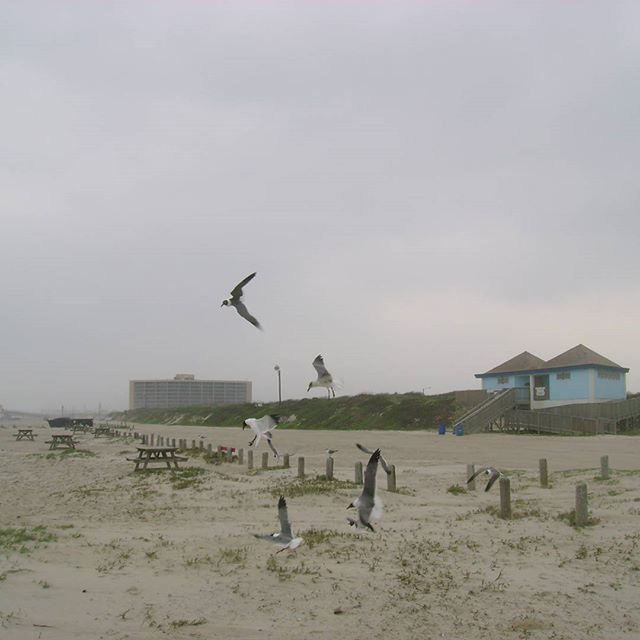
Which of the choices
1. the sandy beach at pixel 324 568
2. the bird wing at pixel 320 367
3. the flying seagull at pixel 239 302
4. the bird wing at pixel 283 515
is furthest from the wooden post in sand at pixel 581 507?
the flying seagull at pixel 239 302

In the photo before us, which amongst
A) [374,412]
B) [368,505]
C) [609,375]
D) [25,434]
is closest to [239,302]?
[368,505]

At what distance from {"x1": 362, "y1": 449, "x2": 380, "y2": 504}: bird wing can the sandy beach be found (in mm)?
3126

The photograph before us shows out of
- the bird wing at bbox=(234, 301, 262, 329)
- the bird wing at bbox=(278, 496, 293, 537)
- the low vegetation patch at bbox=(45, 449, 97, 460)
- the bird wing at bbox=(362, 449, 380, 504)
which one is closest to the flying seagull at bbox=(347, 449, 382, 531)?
the bird wing at bbox=(362, 449, 380, 504)

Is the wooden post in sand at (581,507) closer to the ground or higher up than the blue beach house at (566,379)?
closer to the ground

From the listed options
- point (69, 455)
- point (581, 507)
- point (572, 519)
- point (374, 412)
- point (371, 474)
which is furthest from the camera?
point (374, 412)

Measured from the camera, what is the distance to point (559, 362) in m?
48.4

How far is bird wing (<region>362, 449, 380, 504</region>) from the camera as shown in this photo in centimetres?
503

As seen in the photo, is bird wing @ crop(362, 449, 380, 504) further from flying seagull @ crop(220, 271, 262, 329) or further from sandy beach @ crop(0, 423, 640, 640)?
sandy beach @ crop(0, 423, 640, 640)

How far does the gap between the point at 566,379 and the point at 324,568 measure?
4215 cm

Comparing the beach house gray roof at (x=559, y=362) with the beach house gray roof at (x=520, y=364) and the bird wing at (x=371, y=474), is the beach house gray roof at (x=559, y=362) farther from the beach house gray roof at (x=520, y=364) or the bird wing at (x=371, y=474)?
the bird wing at (x=371, y=474)

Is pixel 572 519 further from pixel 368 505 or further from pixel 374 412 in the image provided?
pixel 374 412

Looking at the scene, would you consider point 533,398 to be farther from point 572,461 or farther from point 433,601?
point 433,601

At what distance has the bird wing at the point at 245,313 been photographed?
14.8 feet

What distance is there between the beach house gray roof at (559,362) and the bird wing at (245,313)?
4591 cm
